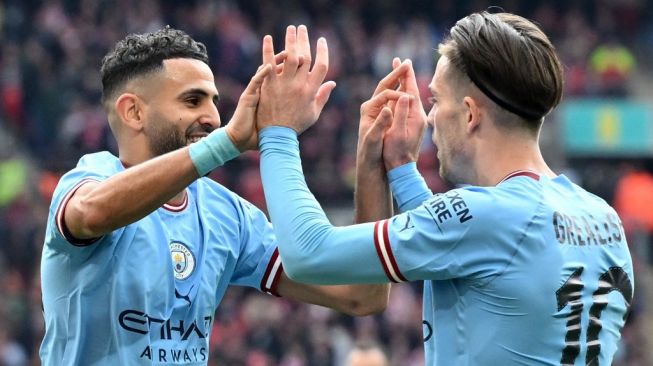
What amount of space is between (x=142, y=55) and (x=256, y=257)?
90cm

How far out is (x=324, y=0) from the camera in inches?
789

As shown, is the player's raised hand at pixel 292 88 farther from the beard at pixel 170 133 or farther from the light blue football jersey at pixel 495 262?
the beard at pixel 170 133

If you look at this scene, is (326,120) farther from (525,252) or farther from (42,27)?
(525,252)

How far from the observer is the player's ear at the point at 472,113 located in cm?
389

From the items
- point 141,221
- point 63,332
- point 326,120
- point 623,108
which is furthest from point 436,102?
point 623,108

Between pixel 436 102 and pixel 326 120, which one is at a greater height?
pixel 326 120

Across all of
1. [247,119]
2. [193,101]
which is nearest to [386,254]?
[247,119]

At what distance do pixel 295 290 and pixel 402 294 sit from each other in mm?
9811

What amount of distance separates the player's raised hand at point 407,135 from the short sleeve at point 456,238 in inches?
24.9

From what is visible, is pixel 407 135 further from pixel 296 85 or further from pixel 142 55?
pixel 142 55

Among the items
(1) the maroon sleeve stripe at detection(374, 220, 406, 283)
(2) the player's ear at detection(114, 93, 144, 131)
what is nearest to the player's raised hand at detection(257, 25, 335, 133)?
(1) the maroon sleeve stripe at detection(374, 220, 406, 283)

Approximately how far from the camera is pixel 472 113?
3898 mm

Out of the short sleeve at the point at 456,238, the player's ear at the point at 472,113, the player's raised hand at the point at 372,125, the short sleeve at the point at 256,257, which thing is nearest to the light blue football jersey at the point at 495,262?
the short sleeve at the point at 456,238

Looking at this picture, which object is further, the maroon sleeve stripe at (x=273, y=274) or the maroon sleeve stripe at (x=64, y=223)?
the maroon sleeve stripe at (x=273, y=274)
